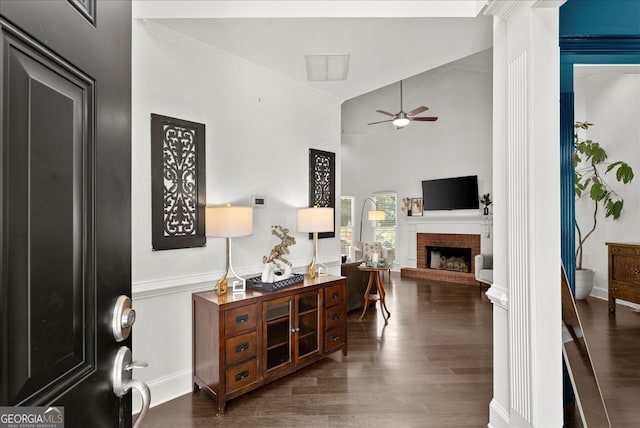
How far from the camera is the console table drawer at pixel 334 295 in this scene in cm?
301

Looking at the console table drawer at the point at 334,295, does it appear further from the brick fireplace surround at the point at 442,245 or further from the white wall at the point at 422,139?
the white wall at the point at 422,139

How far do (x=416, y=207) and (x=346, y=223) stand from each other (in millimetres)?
1987

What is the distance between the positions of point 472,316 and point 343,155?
19.4ft

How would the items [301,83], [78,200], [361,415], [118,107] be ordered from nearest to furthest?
[78,200] < [118,107] < [361,415] < [301,83]

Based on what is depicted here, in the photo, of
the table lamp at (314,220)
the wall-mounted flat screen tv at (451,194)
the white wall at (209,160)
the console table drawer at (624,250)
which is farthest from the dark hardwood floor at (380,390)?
the wall-mounted flat screen tv at (451,194)

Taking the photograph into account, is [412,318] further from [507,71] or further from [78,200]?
[78,200]

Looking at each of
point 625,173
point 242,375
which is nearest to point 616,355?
point 625,173

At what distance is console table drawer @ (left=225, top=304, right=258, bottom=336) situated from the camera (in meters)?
2.29

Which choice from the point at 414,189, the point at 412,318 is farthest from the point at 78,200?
the point at 414,189

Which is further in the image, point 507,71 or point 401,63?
point 401,63

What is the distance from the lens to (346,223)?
30.0ft

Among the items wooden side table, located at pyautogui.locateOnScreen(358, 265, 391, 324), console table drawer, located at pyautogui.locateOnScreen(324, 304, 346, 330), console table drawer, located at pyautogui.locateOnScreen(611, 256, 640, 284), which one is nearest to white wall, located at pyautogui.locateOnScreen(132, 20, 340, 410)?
console table drawer, located at pyautogui.locateOnScreen(324, 304, 346, 330)

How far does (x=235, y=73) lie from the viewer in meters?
2.96

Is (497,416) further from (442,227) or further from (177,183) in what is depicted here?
(442,227)
